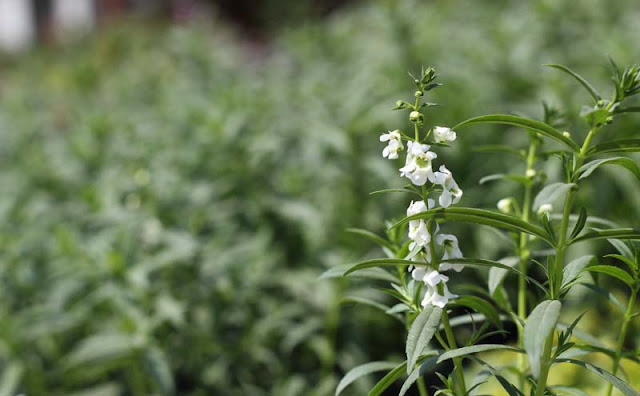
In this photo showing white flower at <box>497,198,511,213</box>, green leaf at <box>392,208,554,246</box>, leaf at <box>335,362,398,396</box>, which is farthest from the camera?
white flower at <box>497,198,511,213</box>

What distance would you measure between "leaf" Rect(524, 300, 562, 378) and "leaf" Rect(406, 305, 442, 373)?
6.6 inches

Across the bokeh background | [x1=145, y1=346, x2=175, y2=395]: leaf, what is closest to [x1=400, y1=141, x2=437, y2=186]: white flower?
the bokeh background

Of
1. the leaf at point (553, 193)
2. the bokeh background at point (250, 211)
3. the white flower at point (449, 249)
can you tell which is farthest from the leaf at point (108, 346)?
the leaf at point (553, 193)

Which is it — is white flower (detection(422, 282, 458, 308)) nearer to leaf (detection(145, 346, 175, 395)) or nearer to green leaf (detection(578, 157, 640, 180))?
green leaf (detection(578, 157, 640, 180))

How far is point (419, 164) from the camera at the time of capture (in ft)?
3.84

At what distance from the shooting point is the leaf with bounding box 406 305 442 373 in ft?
3.84

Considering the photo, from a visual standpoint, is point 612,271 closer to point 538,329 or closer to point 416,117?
point 538,329

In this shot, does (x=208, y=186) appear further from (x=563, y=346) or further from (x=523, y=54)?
(x=563, y=346)

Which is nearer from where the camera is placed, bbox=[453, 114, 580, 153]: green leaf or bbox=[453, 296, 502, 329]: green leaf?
bbox=[453, 114, 580, 153]: green leaf

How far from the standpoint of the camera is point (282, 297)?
318 cm

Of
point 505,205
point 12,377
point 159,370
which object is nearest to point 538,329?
point 505,205

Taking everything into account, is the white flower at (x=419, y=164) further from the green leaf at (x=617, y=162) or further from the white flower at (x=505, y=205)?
the white flower at (x=505, y=205)

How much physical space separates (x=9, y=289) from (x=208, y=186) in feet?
3.04

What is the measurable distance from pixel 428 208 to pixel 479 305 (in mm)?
252
